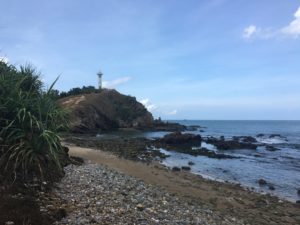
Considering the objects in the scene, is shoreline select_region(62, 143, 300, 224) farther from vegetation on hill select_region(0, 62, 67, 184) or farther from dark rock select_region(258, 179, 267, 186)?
vegetation on hill select_region(0, 62, 67, 184)

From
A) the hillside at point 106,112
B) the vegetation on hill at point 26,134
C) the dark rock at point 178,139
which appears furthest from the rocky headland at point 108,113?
the vegetation on hill at point 26,134

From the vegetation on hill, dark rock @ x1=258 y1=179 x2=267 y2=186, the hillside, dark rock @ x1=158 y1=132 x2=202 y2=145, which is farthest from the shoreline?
the hillside

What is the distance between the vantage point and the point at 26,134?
354 inches

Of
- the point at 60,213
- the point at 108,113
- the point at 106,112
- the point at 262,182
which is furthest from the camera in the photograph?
the point at 108,113

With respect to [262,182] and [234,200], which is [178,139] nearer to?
[262,182]

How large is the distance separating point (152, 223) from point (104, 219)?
103cm

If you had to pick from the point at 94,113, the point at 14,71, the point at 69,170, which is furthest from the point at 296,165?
the point at 94,113

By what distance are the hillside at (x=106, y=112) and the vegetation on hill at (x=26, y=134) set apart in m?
37.5

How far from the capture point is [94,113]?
57.1 m

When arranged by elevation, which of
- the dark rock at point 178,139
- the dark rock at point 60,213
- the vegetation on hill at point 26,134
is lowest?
the dark rock at point 60,213

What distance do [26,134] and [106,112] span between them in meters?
52.5

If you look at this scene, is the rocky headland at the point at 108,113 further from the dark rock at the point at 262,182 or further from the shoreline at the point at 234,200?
the shoreline at the point at 234,200

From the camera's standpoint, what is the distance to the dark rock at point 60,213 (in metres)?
7.24

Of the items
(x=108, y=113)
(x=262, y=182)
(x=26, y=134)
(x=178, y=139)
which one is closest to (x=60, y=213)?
(x=26, y=134)
